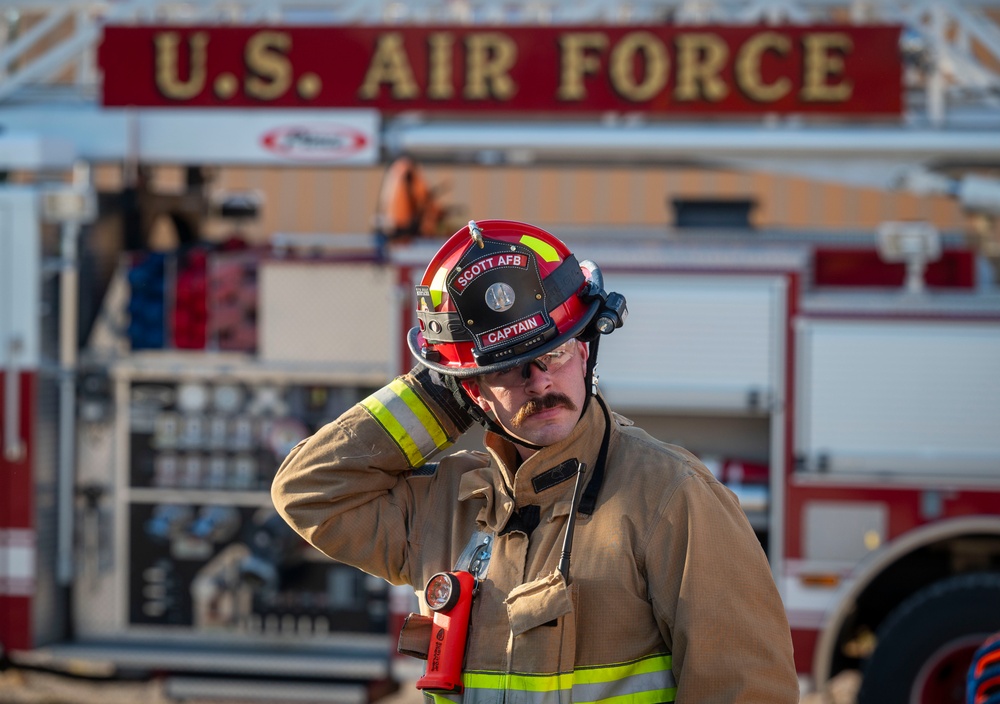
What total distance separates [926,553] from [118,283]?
3.50m

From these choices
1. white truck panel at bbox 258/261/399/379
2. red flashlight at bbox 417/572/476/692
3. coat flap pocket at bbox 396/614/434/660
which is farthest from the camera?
white truck panel at bbox 258/261/399/379

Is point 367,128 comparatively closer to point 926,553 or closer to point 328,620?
point 328,620

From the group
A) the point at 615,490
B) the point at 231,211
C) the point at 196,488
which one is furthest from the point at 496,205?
the point at 615,490

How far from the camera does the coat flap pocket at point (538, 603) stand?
1.93 meters

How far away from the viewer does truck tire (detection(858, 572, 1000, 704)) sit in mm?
4691

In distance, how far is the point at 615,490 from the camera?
203cm

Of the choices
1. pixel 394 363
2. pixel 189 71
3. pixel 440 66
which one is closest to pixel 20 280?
pixel 189 71

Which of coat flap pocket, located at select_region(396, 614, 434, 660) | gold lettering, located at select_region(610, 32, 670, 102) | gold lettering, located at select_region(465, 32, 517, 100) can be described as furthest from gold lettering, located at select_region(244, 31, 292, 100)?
coat flap pocket, located at select_region(396, 614, 434, 660)

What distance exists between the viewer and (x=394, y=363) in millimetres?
5098

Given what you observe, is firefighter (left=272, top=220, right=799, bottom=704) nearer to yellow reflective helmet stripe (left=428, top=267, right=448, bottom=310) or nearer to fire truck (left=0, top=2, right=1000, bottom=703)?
yellow reflective helmet stripe (left=428, top=267, right=448, bottom=310)

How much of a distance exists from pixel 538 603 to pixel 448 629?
18 centimetres

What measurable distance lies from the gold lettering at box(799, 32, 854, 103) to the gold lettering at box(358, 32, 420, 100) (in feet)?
5.49

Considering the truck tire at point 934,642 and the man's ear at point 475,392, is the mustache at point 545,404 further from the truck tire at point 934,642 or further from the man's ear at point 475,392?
the truck tire at point 934,642

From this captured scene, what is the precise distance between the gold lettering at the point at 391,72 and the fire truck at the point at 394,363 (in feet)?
0.10
